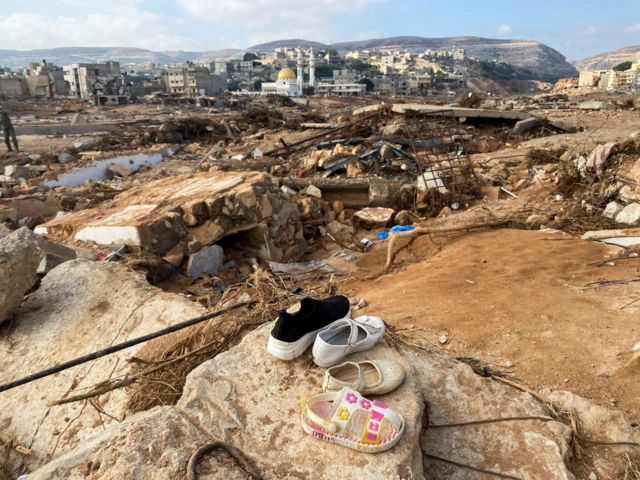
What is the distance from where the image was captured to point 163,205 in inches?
215

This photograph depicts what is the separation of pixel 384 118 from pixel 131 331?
1289 cm

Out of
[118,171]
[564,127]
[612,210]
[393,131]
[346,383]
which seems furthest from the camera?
[564,127]

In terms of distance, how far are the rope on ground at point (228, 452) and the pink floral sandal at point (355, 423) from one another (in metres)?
0.24

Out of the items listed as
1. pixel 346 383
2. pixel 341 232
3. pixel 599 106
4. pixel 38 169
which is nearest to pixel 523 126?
pixel 599 106

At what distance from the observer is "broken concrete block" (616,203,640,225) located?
517 centimetres

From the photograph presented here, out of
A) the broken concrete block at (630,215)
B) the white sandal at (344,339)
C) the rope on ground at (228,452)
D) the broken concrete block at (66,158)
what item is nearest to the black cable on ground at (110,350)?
the white sandal at (344,339)

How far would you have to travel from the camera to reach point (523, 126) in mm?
13195

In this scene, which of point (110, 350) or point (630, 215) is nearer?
point (110, 350)

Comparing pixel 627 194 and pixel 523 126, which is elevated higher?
pixel 523 126

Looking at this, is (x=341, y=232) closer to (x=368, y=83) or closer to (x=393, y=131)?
(x=393, y=131)

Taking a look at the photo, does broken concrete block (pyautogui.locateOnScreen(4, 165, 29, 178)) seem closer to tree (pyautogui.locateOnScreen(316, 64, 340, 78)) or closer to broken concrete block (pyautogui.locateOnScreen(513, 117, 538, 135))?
broken concrete block (pyautogui.locateOnScreen(513, 117, 538, 135))

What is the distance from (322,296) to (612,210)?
15.5 feet

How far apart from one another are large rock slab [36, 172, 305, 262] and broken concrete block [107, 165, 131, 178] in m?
4.91

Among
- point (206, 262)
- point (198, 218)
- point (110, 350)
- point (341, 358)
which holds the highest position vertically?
point (341, 358)
